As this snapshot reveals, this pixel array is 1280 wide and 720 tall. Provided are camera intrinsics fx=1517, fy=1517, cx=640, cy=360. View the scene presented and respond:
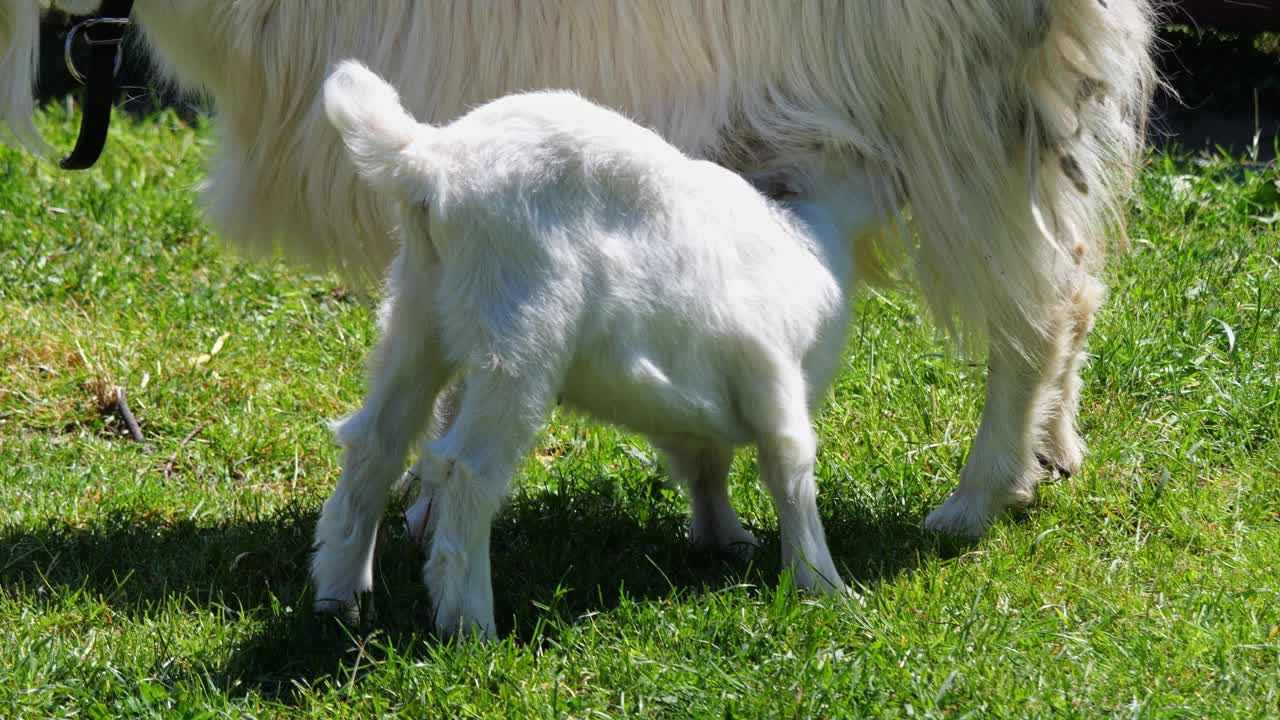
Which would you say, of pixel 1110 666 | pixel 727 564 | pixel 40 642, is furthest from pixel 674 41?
pixel 40 642

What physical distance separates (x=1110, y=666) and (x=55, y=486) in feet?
8.07

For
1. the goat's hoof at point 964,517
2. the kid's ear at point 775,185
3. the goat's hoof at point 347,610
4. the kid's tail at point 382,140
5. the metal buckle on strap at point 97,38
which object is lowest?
the goat's hoof at point 964,517

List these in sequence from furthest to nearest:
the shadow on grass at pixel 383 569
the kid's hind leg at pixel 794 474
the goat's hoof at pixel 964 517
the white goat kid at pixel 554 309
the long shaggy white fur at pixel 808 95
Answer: the goat's hoof at pixel 964 517
the long shaggy white fur at pixel 808 95
the shadow on grass at pixel 383 569
the kid's hind leg at pixel 794 474
the white goat kid at pixel 554 309

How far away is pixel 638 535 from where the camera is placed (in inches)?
130

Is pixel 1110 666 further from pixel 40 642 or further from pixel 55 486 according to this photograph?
pixel 55 486

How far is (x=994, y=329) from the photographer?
3.22 m

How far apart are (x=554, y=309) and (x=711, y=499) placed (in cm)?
87

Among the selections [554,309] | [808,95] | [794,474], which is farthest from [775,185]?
[554,309]

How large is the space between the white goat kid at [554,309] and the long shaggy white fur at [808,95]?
0.36 m

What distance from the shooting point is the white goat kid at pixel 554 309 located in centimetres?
249

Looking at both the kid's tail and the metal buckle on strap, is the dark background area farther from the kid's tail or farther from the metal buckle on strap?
the kid's tail

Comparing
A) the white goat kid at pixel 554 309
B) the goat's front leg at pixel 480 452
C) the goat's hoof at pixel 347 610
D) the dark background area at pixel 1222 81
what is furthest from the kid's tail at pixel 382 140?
the dark background area at pixel 1222 81

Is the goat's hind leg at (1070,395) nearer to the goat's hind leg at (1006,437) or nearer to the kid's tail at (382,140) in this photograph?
the goat's hind leg at (1006,437)

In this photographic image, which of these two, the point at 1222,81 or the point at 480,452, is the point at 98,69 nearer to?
the point at 480,452
